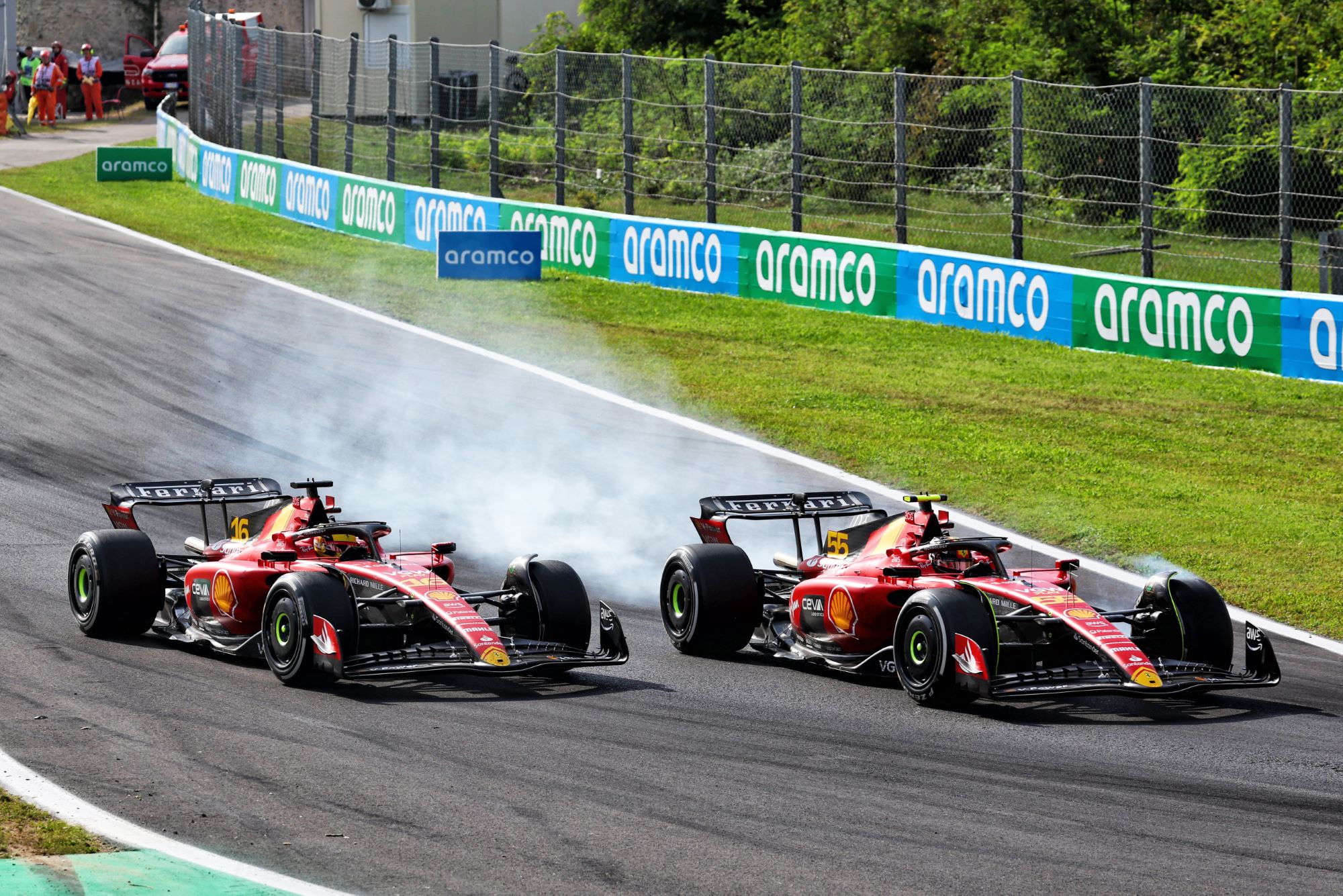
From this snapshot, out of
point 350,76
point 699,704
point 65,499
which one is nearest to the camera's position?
point 699,704

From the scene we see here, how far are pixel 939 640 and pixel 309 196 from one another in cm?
2251

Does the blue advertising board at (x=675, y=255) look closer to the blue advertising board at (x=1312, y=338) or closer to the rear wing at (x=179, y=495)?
the blue advertising board at (x=1312, y=338)

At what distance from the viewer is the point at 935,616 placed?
852 centimetres

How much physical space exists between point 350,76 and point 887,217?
10743 millimetres

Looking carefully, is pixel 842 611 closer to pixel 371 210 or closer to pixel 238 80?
pixel 371 210

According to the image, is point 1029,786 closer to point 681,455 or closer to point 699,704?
point 699,704

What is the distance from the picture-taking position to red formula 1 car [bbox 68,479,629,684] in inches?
344

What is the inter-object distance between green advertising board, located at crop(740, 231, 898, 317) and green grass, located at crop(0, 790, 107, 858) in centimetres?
1504

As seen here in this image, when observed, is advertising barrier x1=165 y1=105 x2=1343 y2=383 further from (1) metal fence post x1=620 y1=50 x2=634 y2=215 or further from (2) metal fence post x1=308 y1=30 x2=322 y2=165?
(2) metal fence post x1=308 y1=30 x2=322 y2=165

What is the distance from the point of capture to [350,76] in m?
28.2

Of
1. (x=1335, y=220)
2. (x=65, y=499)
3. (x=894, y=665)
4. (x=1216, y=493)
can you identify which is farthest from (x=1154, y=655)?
(x=1335, y=220)

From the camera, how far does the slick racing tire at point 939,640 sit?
8.45 meters

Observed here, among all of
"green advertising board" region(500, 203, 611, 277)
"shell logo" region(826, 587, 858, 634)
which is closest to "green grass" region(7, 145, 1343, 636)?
"green advertising board" region(500, 203, 611, 277)

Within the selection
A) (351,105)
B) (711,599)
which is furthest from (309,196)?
(711,599)
